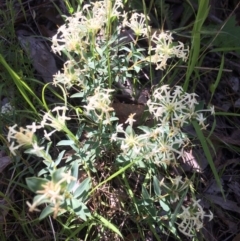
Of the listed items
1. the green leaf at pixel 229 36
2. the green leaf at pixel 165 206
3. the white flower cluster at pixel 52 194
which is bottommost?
the green leaf at pixel 165 206

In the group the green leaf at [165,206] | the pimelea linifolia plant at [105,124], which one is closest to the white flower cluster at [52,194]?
the pimelea linifolia plant at [105,124]

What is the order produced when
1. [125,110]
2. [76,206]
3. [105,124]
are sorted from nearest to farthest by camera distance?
[76,206], [105,124], [125,110]

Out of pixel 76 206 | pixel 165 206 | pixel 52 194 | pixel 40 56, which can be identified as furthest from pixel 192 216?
pixel 40 56

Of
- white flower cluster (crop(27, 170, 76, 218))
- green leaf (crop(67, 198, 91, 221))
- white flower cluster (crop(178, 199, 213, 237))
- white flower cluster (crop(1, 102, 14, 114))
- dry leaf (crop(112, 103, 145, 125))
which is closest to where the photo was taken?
white flower cluster (crop(27, 170, 76, 218))

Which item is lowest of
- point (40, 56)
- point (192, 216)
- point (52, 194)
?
point (192, 216)

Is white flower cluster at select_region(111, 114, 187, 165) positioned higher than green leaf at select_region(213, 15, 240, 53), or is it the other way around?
white flower cluster at select_region(111, 114, 187, 165)

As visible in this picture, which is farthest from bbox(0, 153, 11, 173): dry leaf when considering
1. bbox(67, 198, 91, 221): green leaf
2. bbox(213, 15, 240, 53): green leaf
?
bbox(213, 15, 240, 53): green leaf

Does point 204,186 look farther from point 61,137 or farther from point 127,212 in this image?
point 61,137

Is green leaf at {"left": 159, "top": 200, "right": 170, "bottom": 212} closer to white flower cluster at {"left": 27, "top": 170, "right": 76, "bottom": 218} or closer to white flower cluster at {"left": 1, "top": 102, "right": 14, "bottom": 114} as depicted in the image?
white flower cluster at {"left": 27, "top": 170, "right": 76, "bottom": 218}

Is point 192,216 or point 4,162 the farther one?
point 4,162

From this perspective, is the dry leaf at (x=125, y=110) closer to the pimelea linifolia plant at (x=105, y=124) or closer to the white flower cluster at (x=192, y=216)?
the pimelea linifolia plant at (x=105, y=124)

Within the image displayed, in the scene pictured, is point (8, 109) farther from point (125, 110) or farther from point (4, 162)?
point (125, 110)
